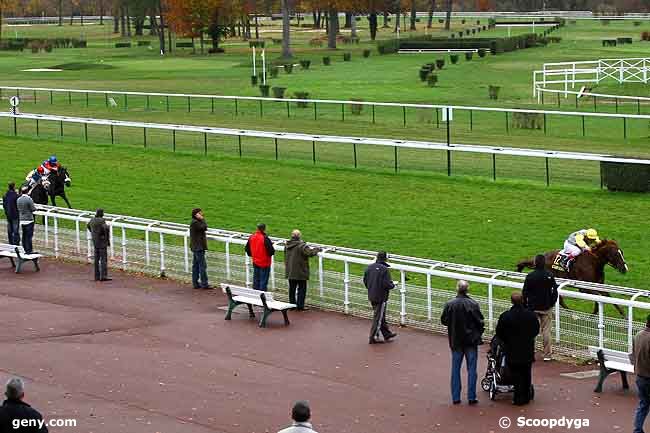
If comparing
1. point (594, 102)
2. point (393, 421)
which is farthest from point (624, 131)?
point (393, 421)

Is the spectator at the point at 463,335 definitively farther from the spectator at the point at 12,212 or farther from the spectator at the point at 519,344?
the spectator at the point at 12,212

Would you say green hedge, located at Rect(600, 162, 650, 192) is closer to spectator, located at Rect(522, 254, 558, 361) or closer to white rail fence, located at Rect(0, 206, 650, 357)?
white rail fence, located at Rect(0, 206, 650, 357)

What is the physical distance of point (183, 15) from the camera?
3509 inches

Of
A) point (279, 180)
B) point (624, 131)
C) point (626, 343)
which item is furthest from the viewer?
point (624, 131)

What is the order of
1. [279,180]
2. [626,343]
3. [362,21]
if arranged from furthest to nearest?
[362,21]
[279,180]
[626,343]

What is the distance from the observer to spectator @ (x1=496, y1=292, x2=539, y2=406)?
12.7m

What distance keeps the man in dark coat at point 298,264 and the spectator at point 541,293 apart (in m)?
3.84

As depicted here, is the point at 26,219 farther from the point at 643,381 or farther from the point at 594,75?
the point at 594,75

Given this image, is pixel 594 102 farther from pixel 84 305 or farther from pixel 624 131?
pixel 84 305

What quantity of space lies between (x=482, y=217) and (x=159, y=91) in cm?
3530

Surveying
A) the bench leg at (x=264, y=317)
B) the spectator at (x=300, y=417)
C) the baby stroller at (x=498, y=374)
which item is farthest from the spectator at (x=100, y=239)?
the spectator at (x=300, y=417)

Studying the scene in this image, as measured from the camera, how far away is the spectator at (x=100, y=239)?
1997cm

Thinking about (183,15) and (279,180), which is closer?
(279,180)

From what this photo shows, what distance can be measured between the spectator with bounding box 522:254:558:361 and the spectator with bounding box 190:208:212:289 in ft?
20.0
